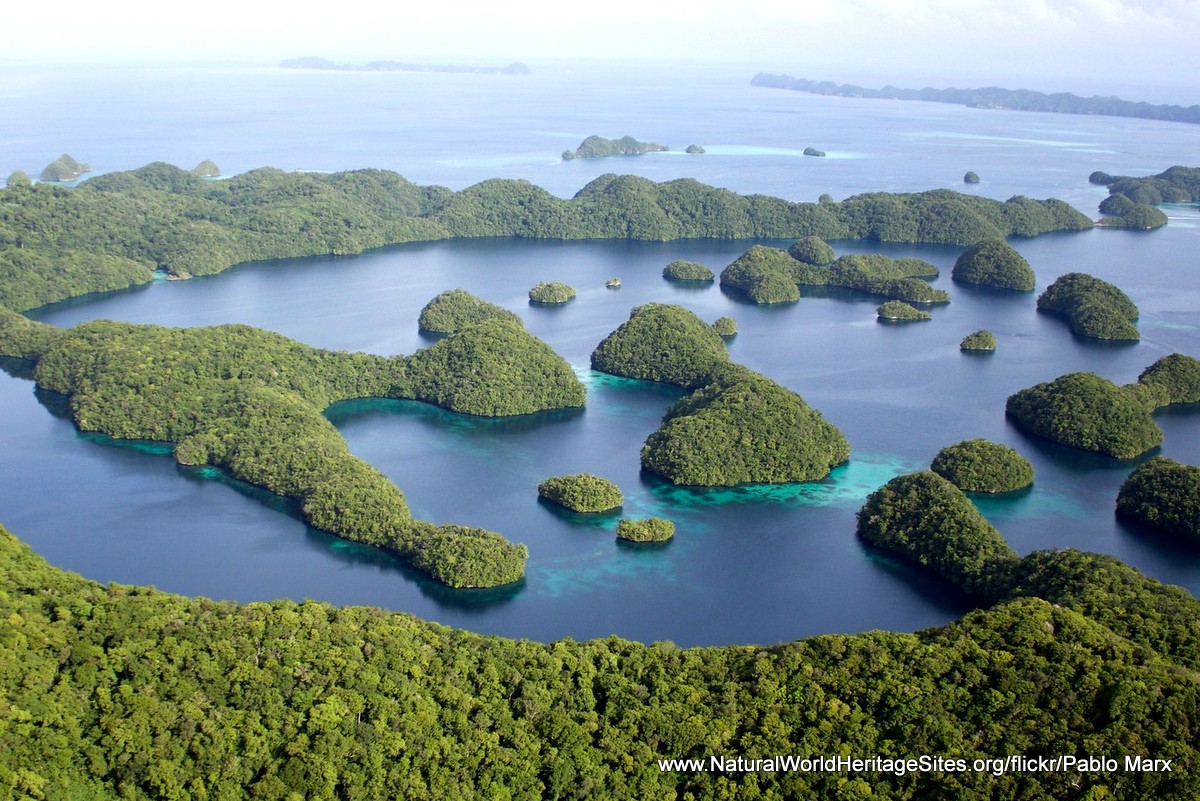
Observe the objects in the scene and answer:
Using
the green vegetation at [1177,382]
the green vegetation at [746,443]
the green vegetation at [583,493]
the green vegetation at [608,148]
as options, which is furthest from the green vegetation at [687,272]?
the green vegetation at [608,148]

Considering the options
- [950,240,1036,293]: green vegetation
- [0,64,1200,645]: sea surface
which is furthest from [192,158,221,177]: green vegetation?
[950,240,1036,293]: green vegetation

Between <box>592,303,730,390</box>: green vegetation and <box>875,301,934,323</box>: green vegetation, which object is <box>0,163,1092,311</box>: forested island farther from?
<box>592,303,730,390</box>: green vegetation

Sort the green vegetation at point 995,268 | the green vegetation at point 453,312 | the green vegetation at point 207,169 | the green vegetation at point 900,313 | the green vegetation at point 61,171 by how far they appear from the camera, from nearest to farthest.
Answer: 1. the green vegetation at point 453,312
2. the green vegetation at point 900,313
3. the green vegetation at point 995,268
4. the green vegetation at point 61,171
5. the green vegetation at point 207,169

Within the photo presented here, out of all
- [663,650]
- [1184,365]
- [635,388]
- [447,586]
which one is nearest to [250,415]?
[447,586]

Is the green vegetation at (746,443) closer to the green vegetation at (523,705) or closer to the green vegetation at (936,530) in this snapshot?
the green vegetation at (936,530)

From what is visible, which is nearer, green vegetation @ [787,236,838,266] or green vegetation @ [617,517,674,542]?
green vegetation @ [617,517,674,542]
